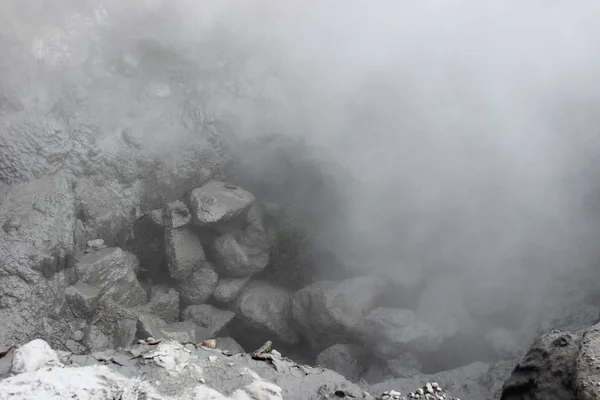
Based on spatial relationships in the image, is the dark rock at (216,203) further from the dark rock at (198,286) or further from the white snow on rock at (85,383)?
the white snow on rock at (85,383)

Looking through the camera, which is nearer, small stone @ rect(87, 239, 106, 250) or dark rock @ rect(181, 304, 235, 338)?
small stone @ rect(87, 239, 106, 250)

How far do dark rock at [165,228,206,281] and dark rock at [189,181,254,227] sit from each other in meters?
0.18

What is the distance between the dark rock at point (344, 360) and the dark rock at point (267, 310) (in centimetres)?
38

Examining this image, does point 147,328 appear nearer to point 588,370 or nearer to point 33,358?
point 33,358

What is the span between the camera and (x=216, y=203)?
408 cm

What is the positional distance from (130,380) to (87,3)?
3.64m

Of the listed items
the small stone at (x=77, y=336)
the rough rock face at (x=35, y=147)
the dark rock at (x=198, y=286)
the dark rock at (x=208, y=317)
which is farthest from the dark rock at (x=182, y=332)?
the rough rock face at (x=35, y=147)

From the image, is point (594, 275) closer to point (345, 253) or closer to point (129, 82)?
point (345, 253)

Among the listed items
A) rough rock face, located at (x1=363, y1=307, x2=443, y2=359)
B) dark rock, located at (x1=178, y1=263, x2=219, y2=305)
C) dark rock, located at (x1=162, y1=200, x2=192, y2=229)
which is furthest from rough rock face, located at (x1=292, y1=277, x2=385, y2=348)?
dark rock, located at (x1=162, y1=200, x2=192, y2=229)

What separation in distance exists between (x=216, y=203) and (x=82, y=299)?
127 centimetres

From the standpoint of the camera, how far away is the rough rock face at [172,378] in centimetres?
194

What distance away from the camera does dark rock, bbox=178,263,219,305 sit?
4133 millimetres

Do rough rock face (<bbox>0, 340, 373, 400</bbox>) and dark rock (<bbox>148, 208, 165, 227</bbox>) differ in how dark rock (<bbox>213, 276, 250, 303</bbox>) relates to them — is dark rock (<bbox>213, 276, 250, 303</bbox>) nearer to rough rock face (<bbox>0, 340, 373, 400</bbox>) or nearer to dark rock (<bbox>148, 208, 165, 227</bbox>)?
dark rock (<bbox>148, 208, 165, 227</bbox>)

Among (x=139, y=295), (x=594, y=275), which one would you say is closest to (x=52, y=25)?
(x=139, y=295)
